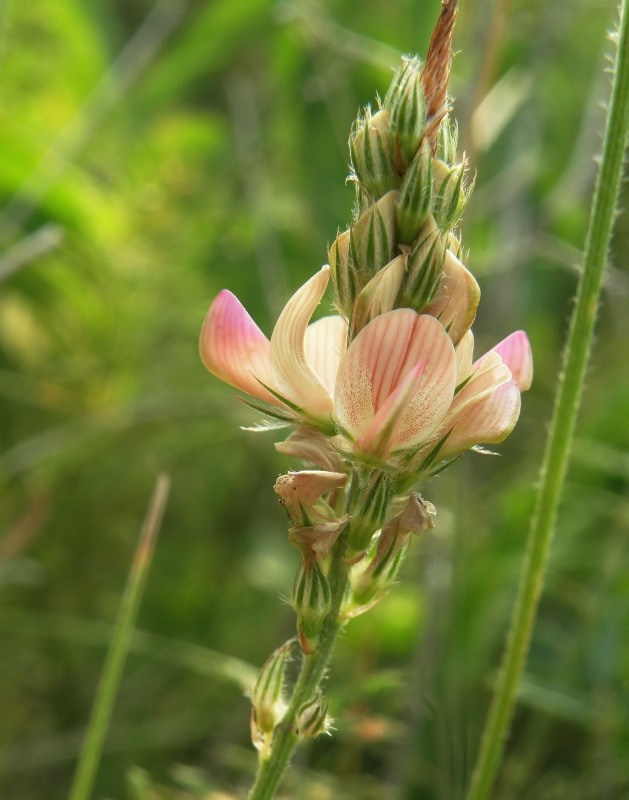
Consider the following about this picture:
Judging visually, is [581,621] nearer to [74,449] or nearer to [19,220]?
[74,449]

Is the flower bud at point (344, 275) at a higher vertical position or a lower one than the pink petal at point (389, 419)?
higher

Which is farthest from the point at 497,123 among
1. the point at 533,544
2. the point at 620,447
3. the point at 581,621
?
the point at 533,544

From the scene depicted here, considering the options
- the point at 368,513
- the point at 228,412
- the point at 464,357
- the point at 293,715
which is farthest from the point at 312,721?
the point at 228,412

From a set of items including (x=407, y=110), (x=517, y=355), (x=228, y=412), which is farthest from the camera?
(x=228, y=412)

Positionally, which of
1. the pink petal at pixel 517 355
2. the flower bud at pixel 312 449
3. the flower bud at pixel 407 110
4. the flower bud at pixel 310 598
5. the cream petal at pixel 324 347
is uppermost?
the flower bud at pixel 407 110

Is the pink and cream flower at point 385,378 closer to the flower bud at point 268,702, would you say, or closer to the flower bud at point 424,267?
the flower bud at point 424,267

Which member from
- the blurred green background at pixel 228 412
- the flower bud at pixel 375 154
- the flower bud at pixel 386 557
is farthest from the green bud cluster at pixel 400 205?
→ the blurred green background at pixel 228 412

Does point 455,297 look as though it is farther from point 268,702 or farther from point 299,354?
point 268,702
